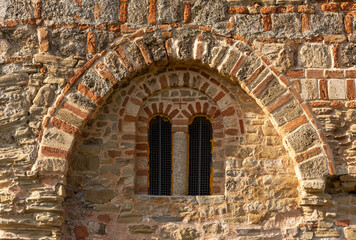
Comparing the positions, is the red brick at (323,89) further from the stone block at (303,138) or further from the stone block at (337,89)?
the stone block at (303,138)

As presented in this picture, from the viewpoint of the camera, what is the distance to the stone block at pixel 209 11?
6621mm

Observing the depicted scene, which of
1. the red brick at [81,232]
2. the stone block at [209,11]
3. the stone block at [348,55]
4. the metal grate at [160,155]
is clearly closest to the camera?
the red brick at [81,232]

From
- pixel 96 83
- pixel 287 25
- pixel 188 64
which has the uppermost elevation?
pixel 287 25

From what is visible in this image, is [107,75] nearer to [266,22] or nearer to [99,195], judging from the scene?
[99,195]

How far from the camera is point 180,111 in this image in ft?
22.1

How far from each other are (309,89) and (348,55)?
2.07 ft

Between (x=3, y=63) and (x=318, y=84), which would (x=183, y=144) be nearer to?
(x=318, y=84)

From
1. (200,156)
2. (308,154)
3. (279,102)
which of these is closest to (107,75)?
(200,156)

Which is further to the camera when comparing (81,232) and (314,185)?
(81,232)

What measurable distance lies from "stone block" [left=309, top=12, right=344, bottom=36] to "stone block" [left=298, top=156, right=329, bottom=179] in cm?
151

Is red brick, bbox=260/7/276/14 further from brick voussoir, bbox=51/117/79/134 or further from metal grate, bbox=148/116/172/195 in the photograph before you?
brick voussoir, bbox=51/117/79/134

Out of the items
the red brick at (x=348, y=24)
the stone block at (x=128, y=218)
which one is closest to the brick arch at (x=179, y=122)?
the stone block at (x=128, y=218)

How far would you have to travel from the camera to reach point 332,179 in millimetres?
6355

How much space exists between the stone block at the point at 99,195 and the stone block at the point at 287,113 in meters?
2.12
